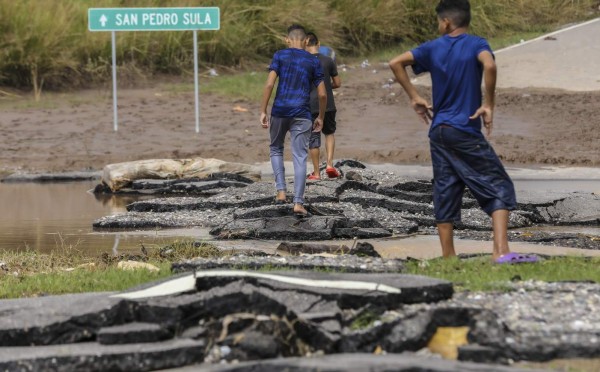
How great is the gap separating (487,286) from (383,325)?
3.49 feet

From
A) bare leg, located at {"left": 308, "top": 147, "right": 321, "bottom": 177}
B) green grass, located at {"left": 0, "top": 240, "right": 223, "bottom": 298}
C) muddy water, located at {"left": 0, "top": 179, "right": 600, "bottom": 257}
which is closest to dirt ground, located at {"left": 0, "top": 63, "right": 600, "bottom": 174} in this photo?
muddy water, located at {"left": 0, "top": 179, "right": 600, "bottom": 257}

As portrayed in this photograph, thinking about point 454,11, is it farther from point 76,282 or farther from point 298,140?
point 298,140

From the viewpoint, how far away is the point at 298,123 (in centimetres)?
1208

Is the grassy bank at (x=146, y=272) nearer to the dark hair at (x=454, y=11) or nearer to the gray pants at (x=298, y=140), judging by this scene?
the dark hair at (x=454, y=11)

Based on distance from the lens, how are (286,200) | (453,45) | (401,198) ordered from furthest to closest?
(401,198) < (286,200) < (453,45)

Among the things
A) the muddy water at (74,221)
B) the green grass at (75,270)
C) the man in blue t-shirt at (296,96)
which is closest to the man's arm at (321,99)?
the man in blue t-shirt at (296,96)

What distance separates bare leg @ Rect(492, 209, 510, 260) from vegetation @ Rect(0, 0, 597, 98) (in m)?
16.1

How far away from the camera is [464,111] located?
8.84 metres

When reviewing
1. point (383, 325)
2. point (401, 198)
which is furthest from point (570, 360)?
point (401, 198)

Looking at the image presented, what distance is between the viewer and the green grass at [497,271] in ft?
24.9

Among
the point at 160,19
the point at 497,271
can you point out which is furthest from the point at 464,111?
the point at 160,19

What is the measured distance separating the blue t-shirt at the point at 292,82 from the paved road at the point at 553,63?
13.2 meters

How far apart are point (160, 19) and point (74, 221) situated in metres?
8.80

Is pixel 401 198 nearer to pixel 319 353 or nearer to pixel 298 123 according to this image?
pixel 298 123
